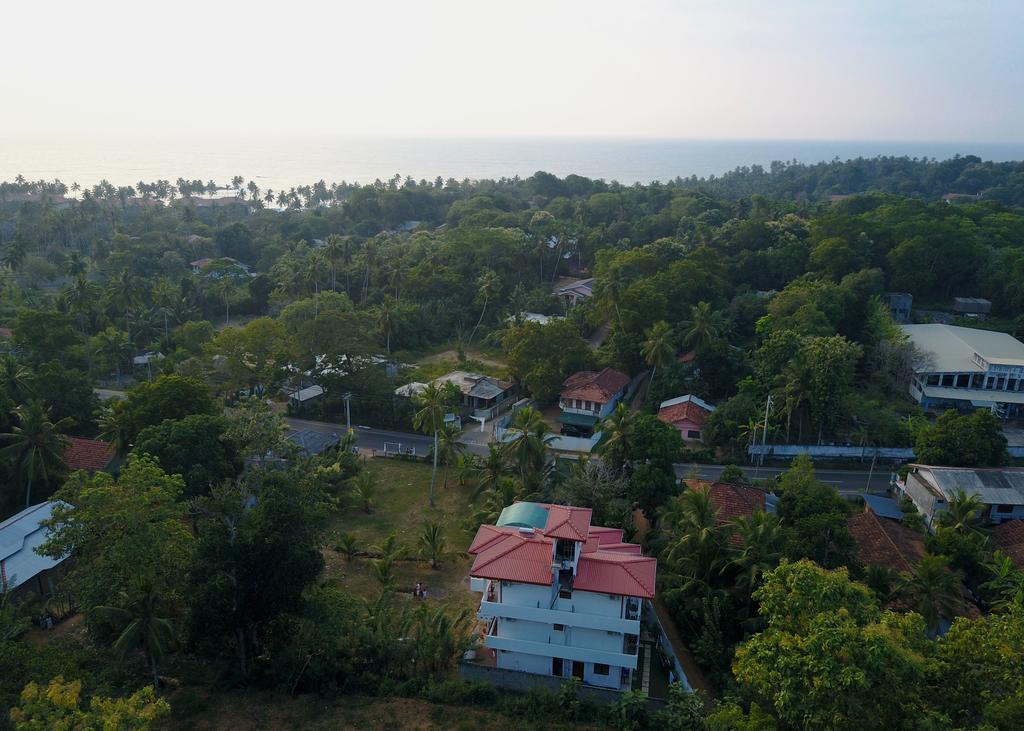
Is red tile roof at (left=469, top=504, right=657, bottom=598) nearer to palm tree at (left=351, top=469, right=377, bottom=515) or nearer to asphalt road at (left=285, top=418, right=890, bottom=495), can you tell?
palm tree at (left=351, top=469, right=377, bottom=515)

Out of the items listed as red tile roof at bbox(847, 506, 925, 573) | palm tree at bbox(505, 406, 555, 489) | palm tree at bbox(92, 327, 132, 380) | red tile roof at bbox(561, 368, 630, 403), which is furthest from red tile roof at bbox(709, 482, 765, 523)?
palm tree at bbox(92, 327, 132, 380)

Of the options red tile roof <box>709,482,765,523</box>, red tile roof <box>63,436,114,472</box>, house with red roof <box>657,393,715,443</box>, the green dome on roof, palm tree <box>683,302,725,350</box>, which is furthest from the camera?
palm tree <box>683,302,725,350</box>

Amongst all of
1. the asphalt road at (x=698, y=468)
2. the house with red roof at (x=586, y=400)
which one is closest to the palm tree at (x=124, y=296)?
the asphalt road at (x=698, y=468)

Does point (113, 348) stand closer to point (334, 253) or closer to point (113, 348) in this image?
point (113, 348)

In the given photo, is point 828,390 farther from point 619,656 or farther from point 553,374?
point 619,656

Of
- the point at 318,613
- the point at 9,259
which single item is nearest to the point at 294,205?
the point at 9,259

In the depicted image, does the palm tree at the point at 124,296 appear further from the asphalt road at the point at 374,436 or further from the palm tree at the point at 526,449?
the palm tree at the point at 526,449
